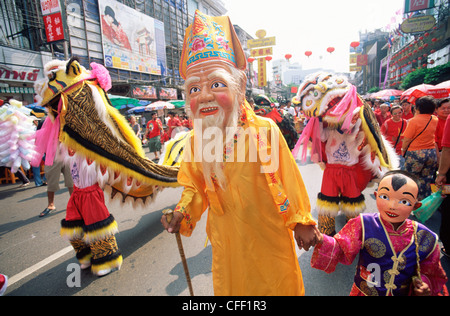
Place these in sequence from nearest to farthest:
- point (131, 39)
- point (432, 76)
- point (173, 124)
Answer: point (173, 124) < point (432, 76) < point (131, 39)

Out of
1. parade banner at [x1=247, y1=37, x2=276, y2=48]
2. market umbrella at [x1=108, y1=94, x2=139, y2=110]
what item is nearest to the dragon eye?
market umbrella at [x1=108, y1=94, x2=139, y2=110]

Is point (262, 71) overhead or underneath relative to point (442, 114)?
overhead

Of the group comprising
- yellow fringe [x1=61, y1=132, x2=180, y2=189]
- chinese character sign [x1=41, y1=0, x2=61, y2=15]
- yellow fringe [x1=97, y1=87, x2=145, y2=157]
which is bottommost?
yellow fringe [x1=61, y1=132, x2=180, y2=189]

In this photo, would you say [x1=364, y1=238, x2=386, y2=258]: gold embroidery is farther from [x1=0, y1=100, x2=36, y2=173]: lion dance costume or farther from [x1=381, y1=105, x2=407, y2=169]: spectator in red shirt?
[x1=0, y1=100, x2=36, y2=173]: lion dance costume

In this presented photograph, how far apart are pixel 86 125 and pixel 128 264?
1.60 metres

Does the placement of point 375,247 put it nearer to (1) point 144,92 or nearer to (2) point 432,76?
(2) point 432,76

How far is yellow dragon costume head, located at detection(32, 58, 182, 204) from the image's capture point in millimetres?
2322

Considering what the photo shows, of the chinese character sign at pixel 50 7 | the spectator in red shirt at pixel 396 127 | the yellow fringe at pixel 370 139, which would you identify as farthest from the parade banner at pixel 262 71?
the yellow fringe at pixel 370 139

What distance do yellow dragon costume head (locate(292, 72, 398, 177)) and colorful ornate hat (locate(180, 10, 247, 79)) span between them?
129 centimetres

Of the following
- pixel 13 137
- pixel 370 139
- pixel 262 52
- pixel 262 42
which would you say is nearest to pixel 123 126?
pixel 370 139

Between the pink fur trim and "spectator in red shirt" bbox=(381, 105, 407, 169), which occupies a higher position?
the pink fur trim

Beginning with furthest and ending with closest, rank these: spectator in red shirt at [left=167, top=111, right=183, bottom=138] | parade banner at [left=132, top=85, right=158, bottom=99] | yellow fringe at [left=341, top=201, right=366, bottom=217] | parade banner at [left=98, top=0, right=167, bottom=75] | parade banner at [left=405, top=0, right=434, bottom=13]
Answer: parade banner at [left=132, top=85, right=158, bottom=99] < parade banner at [left=98, top=0, right=167, bottom=75] < parade banner at [left=405, top=0, right=434, bottom=13] < spectator in red shirt at [left=167, top=111, right=183, bottom=138] < yellow fringe at [left=341, top=201, right=366, bottom=217]

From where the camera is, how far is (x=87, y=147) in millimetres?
2361
